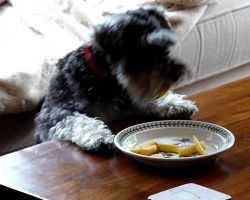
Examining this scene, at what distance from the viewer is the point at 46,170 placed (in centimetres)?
115

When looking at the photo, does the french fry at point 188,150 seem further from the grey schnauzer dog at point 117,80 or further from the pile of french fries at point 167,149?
the grey schnauzer dog at point 117,80

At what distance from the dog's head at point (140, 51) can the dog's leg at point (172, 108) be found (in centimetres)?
7

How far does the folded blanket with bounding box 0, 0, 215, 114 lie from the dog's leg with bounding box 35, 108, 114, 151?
235 mm

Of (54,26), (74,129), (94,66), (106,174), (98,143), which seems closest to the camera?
(106,174)

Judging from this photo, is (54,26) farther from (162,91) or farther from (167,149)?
(167,149)

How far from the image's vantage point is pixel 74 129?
4.55 feet

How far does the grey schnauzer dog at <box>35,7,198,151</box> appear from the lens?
1396 mm

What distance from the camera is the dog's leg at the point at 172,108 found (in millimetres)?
1438

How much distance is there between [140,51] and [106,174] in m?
0.42

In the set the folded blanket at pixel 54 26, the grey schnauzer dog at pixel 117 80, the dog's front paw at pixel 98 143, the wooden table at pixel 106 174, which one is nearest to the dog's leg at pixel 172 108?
the grey schnauzer dog at pixel 117 80

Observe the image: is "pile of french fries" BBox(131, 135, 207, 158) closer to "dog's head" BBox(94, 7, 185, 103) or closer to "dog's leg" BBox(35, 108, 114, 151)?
"dog's leg" BBox(35, 108, 114, 151)

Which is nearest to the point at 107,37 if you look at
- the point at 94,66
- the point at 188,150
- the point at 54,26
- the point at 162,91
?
the point at 94,66

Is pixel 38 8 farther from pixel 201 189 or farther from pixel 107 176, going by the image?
pixel 201 189

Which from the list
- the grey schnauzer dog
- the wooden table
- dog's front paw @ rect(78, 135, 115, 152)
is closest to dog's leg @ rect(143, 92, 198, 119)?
the grey schnauzer dog
